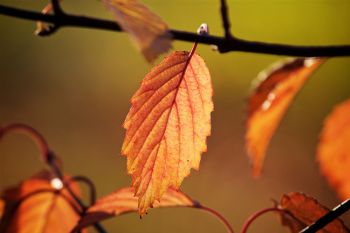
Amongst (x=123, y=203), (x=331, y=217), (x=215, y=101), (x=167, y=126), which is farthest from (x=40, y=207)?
(x=215, y=101)

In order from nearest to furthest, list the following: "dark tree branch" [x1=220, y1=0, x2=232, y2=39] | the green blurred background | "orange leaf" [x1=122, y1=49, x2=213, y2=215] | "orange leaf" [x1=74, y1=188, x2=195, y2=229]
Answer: "dark tree branch" [x1=220, y1=0, x2=232, y2=39] < "orange leaf" [x1=122, y1=49, x2=213, y2=215] < "orange leaf" [x1=74, y1=188, x2=195, y2=229] < the green blurred background

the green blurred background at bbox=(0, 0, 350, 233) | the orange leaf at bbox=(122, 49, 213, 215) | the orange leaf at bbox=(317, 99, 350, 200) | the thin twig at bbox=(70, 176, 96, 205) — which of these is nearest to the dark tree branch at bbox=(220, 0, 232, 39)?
the orange leaf at bbox=(122, 49, 213, 215)

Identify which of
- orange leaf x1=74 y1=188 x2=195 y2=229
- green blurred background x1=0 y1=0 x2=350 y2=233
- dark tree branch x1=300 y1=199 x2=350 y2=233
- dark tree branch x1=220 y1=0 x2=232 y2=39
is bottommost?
dark tree branch x1=300 y1=199 x2=350 y2=233

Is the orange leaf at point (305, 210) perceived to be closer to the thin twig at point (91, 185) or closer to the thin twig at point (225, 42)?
the thin twig at point (225, 42)

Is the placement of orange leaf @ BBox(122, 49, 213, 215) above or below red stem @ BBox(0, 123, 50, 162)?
below

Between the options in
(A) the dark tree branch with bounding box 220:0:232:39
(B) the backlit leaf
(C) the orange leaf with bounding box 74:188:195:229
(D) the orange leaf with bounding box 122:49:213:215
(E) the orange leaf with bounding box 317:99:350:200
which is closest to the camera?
(B) the backlit leaf

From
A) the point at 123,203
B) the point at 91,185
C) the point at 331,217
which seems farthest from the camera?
the point at 91,185

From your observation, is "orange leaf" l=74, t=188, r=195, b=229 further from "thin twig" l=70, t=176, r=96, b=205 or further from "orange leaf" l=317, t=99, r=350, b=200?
"orange leaf" l=317, t=99, r=350, b=200

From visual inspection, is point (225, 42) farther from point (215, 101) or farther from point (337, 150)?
point (215, 101)
